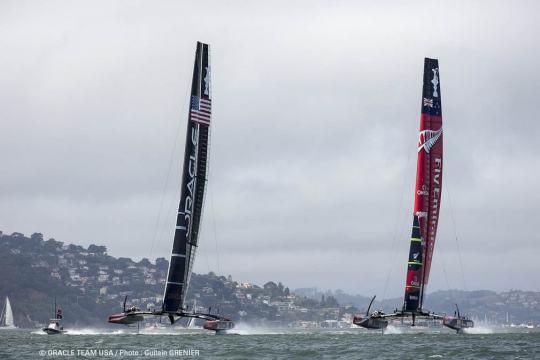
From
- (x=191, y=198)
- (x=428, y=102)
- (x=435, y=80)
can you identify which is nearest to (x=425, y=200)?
(x=428, y=102)

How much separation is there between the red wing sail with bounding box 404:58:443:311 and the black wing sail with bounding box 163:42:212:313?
57.2 ft

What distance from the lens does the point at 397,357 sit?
2399 inches

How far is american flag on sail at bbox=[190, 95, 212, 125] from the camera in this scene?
8519 centimetres

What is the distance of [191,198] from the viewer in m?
85.1

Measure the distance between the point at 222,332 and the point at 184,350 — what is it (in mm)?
21675

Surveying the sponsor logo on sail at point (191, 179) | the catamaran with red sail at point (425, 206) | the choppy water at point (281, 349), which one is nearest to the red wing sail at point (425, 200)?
the catamaran with red sail at point (425, 206)

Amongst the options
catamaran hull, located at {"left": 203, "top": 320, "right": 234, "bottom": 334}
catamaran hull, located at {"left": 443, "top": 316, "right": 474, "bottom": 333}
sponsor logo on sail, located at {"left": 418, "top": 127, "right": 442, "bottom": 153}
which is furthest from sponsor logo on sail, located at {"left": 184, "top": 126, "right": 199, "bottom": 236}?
catamaran hull, located at {"left": 443, "top": 316, "right": 474, "bottom": 333}

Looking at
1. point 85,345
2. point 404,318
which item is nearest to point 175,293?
point 85,345

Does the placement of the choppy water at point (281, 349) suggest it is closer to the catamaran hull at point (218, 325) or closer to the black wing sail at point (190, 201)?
the catamaran hull at point (218, 325)

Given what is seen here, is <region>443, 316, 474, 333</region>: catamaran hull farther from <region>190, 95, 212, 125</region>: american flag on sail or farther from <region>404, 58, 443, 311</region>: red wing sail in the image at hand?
<region>190, 95, 212, 125</region>: american flag on sail

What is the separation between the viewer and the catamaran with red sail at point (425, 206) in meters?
90.8

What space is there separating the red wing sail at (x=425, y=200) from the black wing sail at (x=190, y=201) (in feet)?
57.2

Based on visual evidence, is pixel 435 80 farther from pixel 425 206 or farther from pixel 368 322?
pixel 368 322

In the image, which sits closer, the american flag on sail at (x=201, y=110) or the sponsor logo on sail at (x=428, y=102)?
the american flag on sail at (x=201, y=110)
